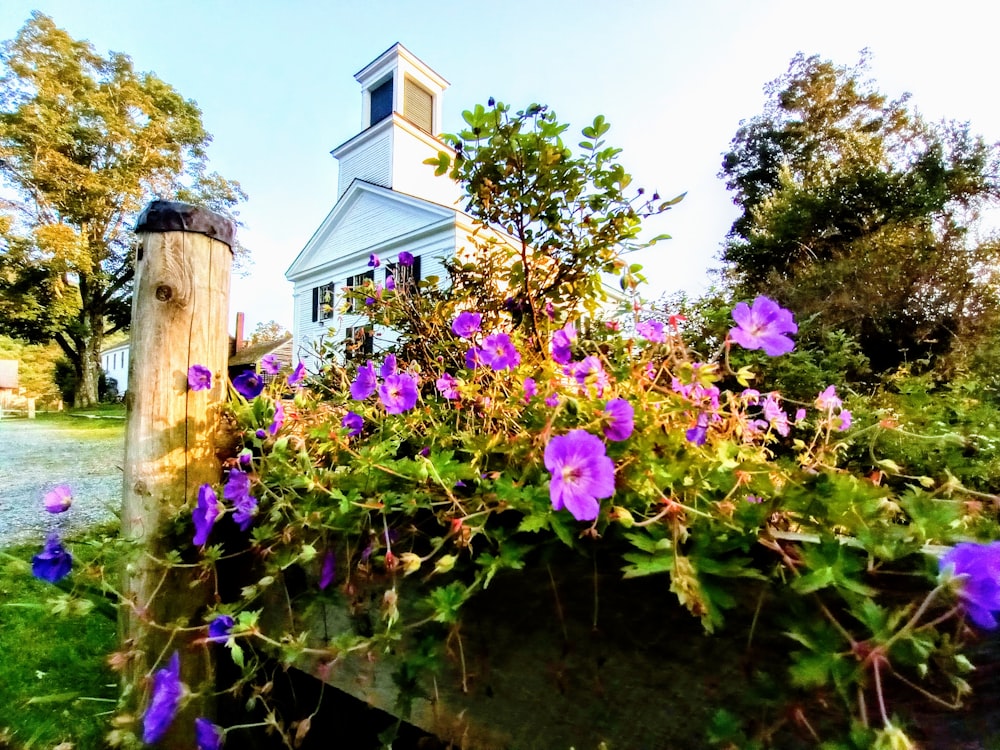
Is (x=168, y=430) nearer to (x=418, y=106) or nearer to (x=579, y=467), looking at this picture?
(x=579, y=467)

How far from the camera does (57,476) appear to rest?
5.72 m

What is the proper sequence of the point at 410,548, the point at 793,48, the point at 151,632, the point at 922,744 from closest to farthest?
the point at 922,744
the point at 410,548
the point at 151,632
the point at 793,48

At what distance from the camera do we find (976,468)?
1844mm

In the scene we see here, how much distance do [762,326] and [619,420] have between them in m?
0.28

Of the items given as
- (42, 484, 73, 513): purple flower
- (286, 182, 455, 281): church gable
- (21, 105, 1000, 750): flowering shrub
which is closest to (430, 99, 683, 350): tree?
(21, 105, 1000, 750): flowering shrub

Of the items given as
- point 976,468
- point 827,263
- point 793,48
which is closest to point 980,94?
point 827,263

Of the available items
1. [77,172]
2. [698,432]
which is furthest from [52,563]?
[77,172]

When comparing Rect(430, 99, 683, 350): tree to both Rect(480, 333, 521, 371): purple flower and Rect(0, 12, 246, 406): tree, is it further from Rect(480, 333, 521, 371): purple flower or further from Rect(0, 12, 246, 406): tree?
Rect(0, 12, 246, 406): tree

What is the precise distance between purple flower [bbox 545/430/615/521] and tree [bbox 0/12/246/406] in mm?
19795

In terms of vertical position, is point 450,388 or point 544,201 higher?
point 544,201

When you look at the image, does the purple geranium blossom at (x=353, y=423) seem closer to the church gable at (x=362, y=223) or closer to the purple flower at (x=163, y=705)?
the purple flower at (x=163, y=705)

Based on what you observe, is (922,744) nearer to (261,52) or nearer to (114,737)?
(114,737)

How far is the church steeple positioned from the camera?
42.5ft

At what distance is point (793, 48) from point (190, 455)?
17.2m
